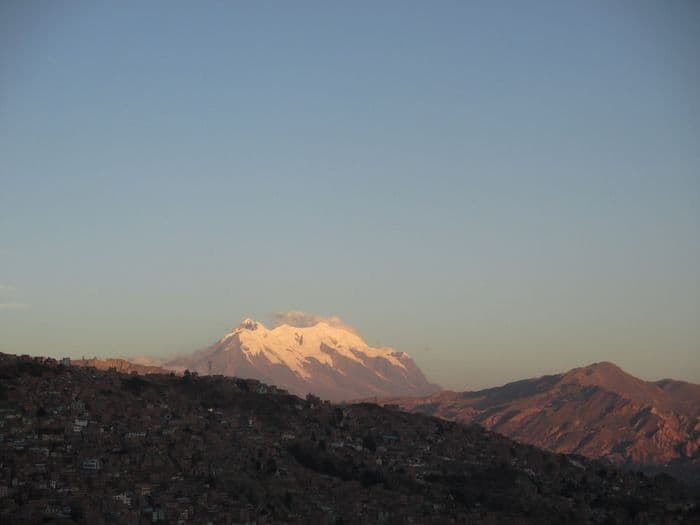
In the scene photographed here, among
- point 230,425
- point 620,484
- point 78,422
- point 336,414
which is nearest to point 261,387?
point 336,414

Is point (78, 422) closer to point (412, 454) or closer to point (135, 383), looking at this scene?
point (135, 383)

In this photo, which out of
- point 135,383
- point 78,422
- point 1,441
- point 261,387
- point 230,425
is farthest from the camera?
point 261,387

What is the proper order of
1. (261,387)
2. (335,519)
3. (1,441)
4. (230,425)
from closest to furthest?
(335,519) < (1,441) < (230,425) < (261,387)

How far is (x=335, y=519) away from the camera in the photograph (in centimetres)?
10000

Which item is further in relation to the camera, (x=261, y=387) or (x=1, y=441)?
(x=261, y=387)

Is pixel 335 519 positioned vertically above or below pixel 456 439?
below

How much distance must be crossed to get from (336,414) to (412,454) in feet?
66.1

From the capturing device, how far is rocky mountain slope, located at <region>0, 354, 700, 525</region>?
9831 cm

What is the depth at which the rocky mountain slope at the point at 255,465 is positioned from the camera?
9831cm

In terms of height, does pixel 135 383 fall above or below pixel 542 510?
above

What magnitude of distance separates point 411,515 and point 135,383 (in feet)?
178

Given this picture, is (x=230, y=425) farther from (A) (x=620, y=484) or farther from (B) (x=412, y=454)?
(A) (x=620, y=484)

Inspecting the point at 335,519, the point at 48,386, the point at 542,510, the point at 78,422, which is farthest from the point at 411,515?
the point at 48,386

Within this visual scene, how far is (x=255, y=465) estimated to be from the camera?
4550 inches
